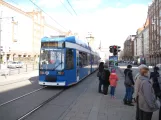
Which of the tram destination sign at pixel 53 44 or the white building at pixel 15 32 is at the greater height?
the white building at pixel 15 32

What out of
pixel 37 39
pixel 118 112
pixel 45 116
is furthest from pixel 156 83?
pixel 37 39

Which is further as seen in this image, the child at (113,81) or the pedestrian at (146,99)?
the child at (113,81)

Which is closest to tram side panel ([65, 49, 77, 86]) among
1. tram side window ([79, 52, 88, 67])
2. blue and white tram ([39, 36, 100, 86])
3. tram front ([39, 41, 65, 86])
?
blue and white tram ([39, 36, 100, 86])

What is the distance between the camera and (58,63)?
13969 millimetres

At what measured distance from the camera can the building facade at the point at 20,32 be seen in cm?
6469

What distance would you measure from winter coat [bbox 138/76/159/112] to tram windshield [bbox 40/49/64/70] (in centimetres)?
917

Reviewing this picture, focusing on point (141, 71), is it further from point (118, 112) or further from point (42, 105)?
point (42, 105)

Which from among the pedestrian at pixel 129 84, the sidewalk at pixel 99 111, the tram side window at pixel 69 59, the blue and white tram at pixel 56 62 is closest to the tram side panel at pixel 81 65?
the tram side window at pixel 69 59

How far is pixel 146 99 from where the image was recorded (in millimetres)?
4949

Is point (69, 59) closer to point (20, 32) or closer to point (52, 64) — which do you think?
point (52, 64)

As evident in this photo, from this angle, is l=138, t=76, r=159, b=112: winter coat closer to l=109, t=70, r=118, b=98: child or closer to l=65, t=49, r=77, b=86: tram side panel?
l=109, t=70, r=118, b=98: child

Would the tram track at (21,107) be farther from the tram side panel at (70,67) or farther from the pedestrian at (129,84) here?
the pedestrian at (129,84)

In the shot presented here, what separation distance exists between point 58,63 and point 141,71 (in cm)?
909

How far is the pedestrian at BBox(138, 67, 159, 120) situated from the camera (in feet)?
16.2
